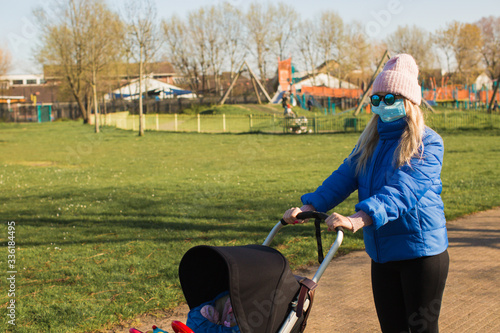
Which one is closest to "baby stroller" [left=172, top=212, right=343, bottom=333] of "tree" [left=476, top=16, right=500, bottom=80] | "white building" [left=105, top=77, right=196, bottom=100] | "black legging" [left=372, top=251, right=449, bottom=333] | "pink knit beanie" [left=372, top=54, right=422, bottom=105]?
"black legging" [left=372, top=251, right=449, bottom=333]

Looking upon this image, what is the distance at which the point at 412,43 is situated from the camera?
226 ft

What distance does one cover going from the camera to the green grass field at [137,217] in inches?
182

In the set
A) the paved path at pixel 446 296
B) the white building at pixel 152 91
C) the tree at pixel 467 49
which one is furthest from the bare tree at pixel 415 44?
the paved path at pixel 446 296

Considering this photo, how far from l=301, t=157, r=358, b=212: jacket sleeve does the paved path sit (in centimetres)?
151

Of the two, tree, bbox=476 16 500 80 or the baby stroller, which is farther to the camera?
tree, bbox=476 16 500 80

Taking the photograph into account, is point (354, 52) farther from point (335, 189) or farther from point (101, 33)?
point (335, 189)

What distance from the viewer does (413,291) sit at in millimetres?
2598

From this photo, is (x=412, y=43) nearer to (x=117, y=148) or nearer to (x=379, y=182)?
(x=117, y=148)

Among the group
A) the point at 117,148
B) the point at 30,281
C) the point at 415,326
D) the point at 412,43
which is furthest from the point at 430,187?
the point at 412,43

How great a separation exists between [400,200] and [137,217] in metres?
6.25

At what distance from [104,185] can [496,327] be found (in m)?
9.80

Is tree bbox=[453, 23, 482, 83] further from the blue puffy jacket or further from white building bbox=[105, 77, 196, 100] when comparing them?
the blue puffy jacket

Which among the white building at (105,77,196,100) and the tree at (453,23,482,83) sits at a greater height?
the tree at (453,23,482,83)

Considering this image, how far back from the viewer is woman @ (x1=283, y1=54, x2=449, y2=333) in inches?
98.5
